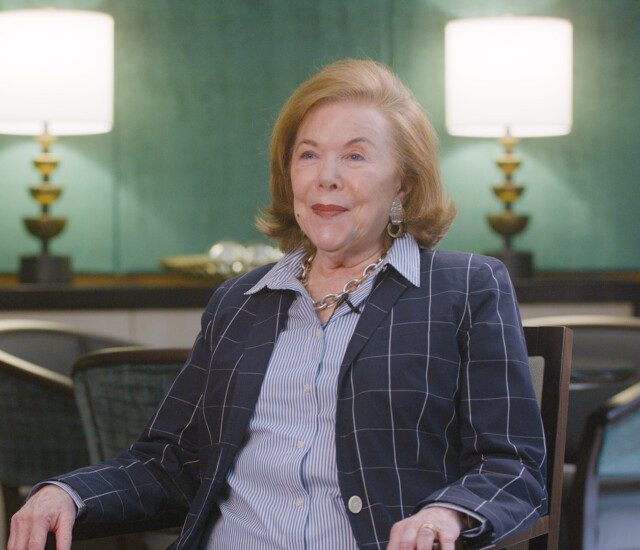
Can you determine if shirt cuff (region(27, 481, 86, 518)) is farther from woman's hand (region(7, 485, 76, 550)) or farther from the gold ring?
the gold ring

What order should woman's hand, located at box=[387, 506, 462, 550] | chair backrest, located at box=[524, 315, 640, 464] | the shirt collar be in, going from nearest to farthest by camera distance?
1. woman's hand, located at box=[387, 506, 462, 550]
2. the shirt collar
3. chair backrest, located at box=[524, 315, 640, 464]

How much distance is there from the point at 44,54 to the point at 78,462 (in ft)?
5.23

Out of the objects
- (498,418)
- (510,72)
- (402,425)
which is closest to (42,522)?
(402,425)

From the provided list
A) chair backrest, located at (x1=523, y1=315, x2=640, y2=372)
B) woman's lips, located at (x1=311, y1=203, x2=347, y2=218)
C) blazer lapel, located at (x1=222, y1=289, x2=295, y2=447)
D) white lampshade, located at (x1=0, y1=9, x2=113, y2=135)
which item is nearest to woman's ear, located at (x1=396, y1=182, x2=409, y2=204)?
woman's lips, located at (x1=311, y1=203, x2=347, y2=218)

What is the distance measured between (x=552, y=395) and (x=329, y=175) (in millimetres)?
485

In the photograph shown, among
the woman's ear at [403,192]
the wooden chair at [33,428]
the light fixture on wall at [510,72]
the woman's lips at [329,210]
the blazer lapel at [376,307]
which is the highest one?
the light fixture on wall at [510,72]

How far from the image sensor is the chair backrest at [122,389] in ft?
8.32

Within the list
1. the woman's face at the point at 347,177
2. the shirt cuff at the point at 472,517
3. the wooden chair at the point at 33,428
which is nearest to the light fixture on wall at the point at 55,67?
the wooden chair at the point at 33,428

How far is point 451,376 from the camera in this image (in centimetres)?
179

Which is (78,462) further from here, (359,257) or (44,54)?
(44,54)

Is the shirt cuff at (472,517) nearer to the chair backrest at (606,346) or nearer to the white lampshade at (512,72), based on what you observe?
the chair backrest at (606,346)

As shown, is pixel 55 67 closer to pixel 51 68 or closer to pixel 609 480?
pixel 51 68

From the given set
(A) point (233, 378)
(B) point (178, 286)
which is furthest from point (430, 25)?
(A) point (233, 378)

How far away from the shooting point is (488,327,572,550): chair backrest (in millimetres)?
1853
